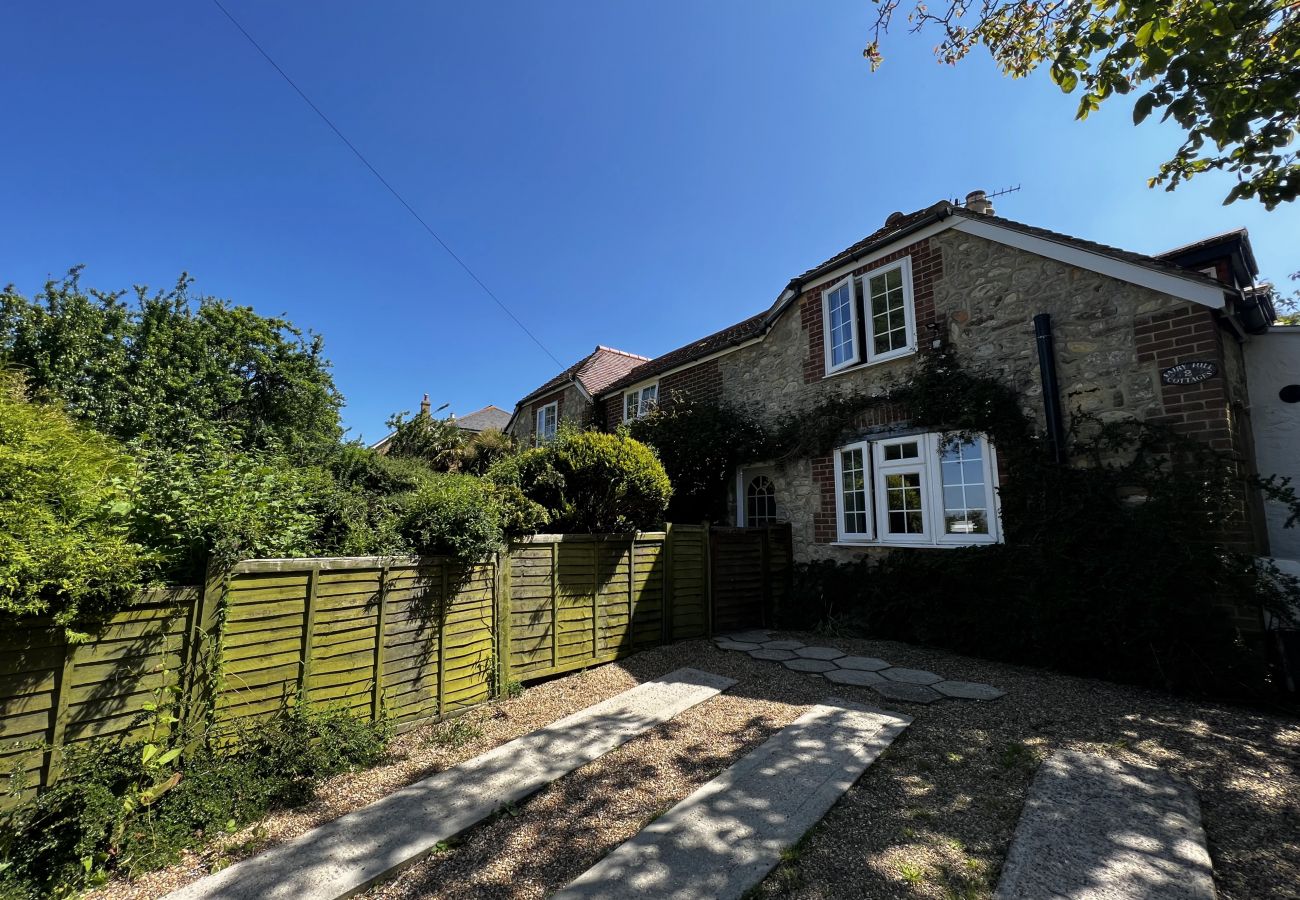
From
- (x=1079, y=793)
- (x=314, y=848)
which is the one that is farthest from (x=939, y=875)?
(x=314, y=848)

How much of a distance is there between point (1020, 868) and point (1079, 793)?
112 centimetres

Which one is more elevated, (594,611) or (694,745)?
(594,611)

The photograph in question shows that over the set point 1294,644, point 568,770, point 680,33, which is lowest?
point 568,770

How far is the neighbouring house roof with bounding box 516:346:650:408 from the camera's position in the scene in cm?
1672

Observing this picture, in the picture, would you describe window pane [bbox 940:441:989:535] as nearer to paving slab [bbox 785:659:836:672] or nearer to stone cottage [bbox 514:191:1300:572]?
stone cottage [bbox 514:191:1300:572]

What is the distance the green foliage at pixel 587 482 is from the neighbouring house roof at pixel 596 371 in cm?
827

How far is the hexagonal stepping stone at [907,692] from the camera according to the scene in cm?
505

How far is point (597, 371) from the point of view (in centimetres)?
1775

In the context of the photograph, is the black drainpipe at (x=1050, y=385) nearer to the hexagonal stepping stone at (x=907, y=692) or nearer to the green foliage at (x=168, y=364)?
the hexagonal stepping stone at (x=907, y=692)

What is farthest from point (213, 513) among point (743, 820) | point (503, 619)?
point (743, 820)

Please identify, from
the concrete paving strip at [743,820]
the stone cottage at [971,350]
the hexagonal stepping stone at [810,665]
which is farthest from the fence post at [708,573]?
the concrete paving strip at [743,820]

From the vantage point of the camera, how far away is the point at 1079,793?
326 cm

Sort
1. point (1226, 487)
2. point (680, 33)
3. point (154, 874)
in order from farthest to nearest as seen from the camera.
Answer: point (680, 33)
point (1226, 487)
point (154, 874)

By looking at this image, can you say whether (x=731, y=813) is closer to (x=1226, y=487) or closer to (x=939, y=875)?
(x=939, y=875)
